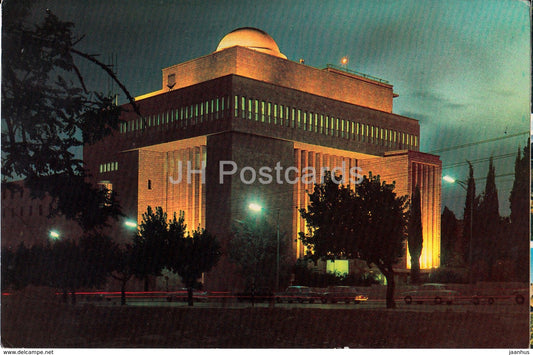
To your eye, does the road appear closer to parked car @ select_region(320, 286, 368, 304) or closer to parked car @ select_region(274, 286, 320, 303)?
parked car @ select_region(274, 286, 320, 303)

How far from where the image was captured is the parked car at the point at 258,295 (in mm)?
46975

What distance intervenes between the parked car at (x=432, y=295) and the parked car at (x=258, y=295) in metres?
10.2

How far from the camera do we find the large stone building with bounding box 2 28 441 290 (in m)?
61.0

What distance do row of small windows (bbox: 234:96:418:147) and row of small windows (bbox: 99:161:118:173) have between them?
60.2ft

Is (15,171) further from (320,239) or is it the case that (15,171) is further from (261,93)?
(261,93)

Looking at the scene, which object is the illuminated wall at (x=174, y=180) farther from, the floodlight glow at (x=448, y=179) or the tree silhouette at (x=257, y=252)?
the floodlight glow at (x=448, y=179)

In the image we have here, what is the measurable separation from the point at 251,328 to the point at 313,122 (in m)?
44.1

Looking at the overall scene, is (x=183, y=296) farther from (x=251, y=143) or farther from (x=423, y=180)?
(x=423, y=180)

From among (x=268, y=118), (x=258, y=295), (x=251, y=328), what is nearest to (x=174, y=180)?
(x=268, y=118)

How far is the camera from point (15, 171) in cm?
1088

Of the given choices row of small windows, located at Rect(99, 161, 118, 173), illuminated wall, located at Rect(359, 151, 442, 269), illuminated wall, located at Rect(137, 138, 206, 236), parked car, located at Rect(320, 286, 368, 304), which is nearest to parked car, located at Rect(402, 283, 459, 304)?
parked car, located at Rect(320, 286, 368, 304)

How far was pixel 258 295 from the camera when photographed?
160ft

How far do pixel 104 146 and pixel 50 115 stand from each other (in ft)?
211

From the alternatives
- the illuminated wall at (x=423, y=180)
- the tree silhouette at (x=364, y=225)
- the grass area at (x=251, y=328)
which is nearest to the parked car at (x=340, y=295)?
the tree silhouette at (x=364, y=225)
